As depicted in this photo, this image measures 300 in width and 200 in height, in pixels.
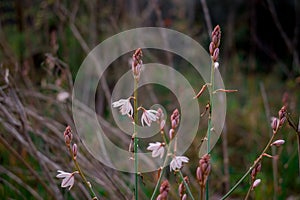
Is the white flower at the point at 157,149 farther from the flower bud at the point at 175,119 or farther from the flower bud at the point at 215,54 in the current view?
the flower bud at the point at 215,54

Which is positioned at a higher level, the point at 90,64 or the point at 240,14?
the point at 240,14

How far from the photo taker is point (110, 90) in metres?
4.05

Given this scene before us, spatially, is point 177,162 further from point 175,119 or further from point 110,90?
point 110,90

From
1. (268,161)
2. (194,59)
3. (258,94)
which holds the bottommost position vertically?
(268,161)

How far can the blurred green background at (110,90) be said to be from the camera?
60.4 inches

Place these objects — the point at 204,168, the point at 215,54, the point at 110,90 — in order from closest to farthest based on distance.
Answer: the point at 204,168
the point at 215,54
the point at 110,90

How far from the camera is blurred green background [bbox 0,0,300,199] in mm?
1533

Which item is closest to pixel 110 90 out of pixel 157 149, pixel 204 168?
pixel 157 149

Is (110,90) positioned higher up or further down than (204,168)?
higher up

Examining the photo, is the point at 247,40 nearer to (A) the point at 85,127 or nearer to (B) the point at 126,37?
(B) the point at 126,37

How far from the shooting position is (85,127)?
2551mm

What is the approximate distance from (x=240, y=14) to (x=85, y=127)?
11.4 feet

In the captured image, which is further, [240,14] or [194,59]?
[240,14]

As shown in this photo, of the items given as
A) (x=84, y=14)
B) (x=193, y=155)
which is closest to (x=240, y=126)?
(x=193, y=155)
